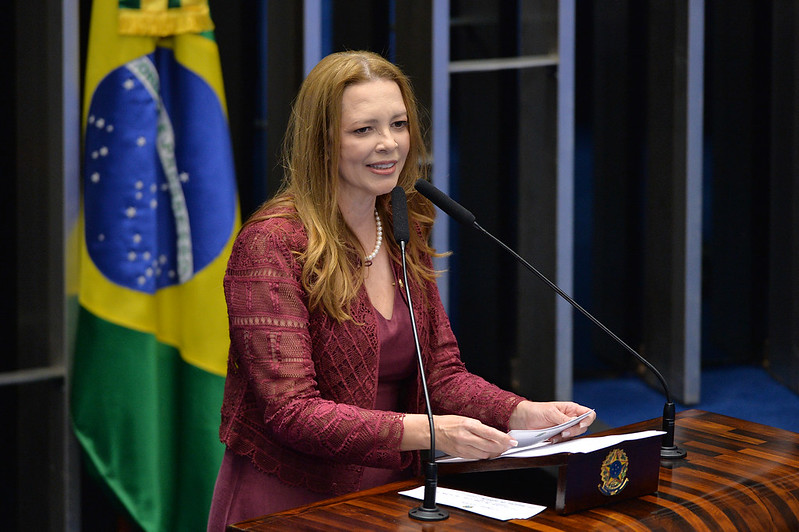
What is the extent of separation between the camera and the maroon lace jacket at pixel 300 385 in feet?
5.84

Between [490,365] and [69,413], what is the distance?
1.68m

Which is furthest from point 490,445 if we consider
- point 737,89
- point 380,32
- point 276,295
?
point 737,89

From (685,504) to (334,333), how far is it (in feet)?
2.31

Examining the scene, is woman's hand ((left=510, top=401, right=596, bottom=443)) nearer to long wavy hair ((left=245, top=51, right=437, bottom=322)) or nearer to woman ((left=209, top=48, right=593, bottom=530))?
woman ((left=209, top=48, right=593, bottom=530))

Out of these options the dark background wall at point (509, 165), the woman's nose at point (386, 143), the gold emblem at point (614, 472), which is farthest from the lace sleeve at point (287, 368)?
the dark background wall at point (509, 165)

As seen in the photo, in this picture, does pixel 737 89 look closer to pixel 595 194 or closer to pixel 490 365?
pixel 595 194

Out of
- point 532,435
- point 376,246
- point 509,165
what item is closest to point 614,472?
point 532,435

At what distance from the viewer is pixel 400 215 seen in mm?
1803

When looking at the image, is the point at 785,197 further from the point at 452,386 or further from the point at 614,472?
the point at 614,472

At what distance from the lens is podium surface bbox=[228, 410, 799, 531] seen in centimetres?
154

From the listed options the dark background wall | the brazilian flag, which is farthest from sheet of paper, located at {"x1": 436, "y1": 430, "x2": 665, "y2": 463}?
the dark background wall

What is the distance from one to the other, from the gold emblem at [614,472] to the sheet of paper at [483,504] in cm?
11

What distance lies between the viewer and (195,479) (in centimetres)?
325

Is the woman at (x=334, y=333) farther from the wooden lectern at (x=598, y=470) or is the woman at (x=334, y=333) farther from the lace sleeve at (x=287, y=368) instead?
the wooden lectern at (x=598, y=470)
